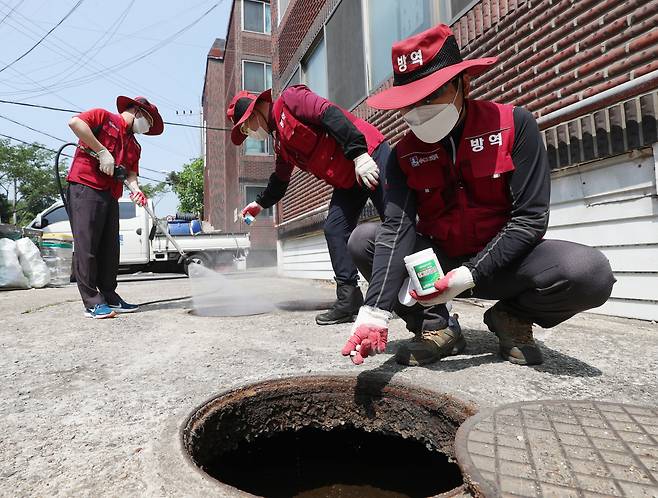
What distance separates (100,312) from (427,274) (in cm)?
286

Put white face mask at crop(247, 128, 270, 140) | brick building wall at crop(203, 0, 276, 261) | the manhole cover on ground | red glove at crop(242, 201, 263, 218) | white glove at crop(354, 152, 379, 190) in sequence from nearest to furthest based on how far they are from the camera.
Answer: the manhole cover on ground < white glove at crop(354, 152, 379, 190) < white face mask at crop(247, 128, 270, 140) < red glove at crop(242, 201, 263, 218) < brick building wall at crop(203, 0, 276, 261)

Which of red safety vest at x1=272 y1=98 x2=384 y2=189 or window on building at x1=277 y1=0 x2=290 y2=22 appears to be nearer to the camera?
red safety vest at x1=272 y1=98 x2=384 y2=189

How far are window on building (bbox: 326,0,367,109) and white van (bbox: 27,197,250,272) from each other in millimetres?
5546

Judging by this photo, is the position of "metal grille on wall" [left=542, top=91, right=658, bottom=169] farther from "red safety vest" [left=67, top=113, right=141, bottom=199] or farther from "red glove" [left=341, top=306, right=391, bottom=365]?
"red safety vest" [left=67, top=113, right=141, bottom=199]

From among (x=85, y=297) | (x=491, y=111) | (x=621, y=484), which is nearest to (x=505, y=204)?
(x=491, y=111)

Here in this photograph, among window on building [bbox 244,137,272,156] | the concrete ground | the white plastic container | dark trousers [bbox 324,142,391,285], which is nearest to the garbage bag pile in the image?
the concrete ground

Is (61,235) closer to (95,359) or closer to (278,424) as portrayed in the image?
(95,359)

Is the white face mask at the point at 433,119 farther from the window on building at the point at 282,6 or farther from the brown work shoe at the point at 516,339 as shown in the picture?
the window on building at the point at 282,6

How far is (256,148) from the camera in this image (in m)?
18.6

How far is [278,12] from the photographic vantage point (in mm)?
9750

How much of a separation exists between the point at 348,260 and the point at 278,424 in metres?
1.50

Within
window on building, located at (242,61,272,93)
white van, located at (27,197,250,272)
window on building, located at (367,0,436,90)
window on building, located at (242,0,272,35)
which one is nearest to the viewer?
window on building, located at (367,0,436,90)

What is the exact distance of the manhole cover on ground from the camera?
0.98 metres

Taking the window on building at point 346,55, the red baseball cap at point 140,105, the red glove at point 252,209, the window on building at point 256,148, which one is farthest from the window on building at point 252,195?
the red glove at point 252,209
